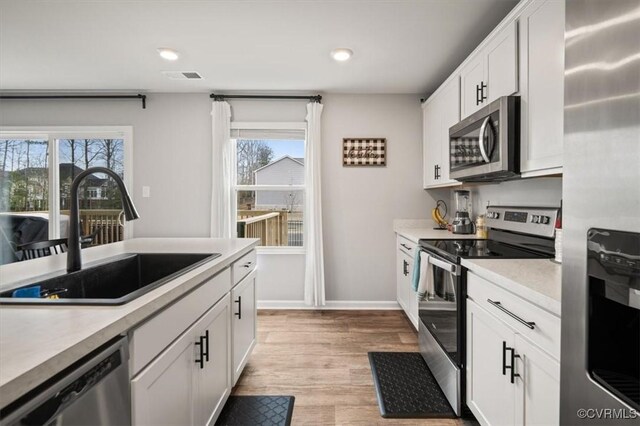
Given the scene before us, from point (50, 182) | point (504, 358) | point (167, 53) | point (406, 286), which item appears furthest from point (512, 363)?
point (50, 182)

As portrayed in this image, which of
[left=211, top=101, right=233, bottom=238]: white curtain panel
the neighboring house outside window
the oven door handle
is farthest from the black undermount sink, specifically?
the neighboring house outside window

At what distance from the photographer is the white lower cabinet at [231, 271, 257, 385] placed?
1895mm

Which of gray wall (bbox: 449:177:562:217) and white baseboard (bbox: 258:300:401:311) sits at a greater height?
gray wall (bbox: 449:177:562:217)

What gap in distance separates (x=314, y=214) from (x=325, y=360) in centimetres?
154

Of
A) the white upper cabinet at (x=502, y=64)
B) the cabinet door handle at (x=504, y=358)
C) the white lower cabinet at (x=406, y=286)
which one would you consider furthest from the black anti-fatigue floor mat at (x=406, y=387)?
the white upper cabinet at (x=502, y=64)

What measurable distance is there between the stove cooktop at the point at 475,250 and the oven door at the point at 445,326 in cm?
6

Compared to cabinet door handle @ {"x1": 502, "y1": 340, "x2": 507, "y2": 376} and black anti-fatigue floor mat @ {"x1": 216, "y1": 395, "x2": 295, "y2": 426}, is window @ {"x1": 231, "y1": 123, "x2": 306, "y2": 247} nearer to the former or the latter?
black anti-fatigue floor mat @ {"x1": 216, "y1": 395, "x2": 295, "y2": 426}

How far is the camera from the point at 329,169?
11.9 feet

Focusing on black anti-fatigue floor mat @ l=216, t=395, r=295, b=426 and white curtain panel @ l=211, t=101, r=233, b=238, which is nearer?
black anti-fatigue floor mat @ l=216, t=395, r=295, b=426

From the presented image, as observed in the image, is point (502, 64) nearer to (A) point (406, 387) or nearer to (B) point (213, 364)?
(A) point (406, 387)

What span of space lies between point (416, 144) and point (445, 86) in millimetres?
862

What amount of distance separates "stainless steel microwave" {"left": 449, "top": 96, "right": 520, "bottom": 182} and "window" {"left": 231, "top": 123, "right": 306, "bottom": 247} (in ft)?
6.30

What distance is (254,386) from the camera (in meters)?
2.10

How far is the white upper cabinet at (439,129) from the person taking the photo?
2.66 meters
